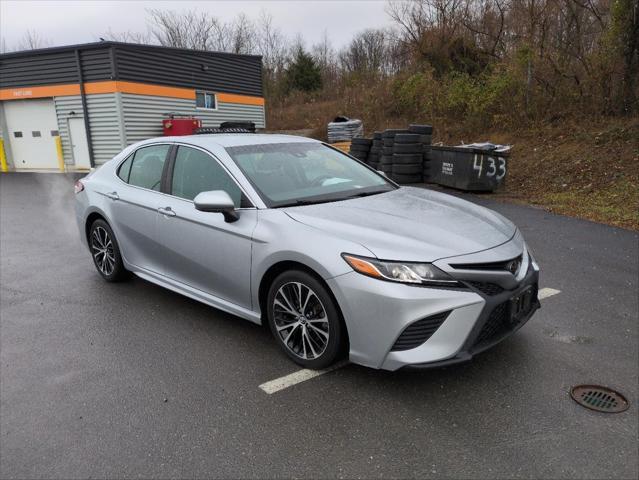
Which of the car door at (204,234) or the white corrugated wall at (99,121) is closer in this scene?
the car door at (204,234)

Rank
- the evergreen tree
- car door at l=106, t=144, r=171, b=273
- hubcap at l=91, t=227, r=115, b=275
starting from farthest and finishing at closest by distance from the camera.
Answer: the evergreen tree → hubcap at l=91, t=227, r=115, b=275 → car door at l=106, t=144, r=171, b=273

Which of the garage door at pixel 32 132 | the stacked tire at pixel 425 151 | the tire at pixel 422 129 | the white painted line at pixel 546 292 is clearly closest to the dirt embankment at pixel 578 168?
the stacked tire at pixel 425 151

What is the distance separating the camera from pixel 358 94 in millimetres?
25453

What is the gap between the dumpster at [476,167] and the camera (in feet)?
35.2

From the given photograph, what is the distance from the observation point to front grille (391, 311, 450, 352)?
9.27 feet

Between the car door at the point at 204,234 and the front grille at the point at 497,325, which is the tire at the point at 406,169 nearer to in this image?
the car door at the point at 204,234

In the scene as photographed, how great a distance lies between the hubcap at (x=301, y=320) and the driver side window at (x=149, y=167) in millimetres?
1818

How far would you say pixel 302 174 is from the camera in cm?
409

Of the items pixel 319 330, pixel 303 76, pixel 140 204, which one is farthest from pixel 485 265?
pixel 303 76

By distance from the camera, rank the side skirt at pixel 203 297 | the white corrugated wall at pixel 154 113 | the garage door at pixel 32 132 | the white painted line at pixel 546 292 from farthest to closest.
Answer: the garage door at pixel 32 132, the white corrugated wall at pixel 154 113, the white painted line at pixel 546 292, the side skirt at pixel 203 297

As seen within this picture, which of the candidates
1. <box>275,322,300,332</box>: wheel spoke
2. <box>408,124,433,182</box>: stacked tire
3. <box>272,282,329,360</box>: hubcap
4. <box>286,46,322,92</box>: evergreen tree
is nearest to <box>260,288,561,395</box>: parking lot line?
<box>272,282,329,360</box>: hubcap

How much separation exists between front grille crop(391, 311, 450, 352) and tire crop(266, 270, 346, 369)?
1.32 ft

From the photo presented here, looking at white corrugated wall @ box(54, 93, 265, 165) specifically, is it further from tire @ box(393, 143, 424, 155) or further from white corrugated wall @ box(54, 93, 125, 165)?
tire @ box(393, 143, 424, 155)

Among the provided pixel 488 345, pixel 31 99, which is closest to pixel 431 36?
pixel 31 99
